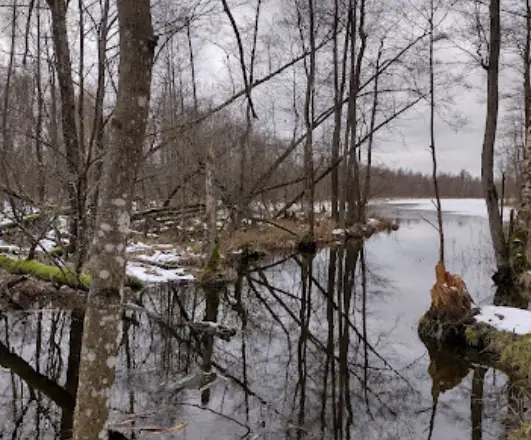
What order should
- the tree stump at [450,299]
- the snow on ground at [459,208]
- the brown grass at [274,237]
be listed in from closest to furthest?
1. the tree stump at [450,299]
2. the brown grass at [274,237]
3. the snow on ground at [459,208]

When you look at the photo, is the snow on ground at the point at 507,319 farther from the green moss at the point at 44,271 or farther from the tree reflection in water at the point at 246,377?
the green moss at the point at 44,271

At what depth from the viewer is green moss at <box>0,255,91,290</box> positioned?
8477 mm

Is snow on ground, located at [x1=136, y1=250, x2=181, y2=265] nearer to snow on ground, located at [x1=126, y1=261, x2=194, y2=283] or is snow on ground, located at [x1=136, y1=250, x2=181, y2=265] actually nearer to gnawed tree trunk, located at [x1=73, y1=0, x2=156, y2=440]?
snow on ground, located at [x1=126, y1=261, x2=194, y2=283]

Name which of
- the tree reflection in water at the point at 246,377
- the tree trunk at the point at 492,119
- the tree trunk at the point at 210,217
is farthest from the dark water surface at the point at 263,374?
the tree trunk at the point at 492,119

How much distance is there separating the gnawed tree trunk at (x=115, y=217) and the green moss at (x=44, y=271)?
6.32 meters

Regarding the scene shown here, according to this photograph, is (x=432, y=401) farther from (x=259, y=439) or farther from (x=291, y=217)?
(x=291, y=217)

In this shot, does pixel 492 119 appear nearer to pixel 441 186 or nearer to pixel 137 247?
pixel 137 247

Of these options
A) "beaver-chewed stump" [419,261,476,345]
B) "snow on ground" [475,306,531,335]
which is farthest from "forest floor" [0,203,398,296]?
"snow on ground" [475,306,531,335]

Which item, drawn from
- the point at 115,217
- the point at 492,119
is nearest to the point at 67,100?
the point at 115,217

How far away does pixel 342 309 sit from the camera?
962 centimetres

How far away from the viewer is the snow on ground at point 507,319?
6.48 m

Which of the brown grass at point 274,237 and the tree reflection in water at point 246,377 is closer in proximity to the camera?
the tree reflection in water at point 246,377

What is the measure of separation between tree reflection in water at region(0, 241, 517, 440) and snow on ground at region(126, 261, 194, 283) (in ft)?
4.19

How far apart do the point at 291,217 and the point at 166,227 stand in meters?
7.52
